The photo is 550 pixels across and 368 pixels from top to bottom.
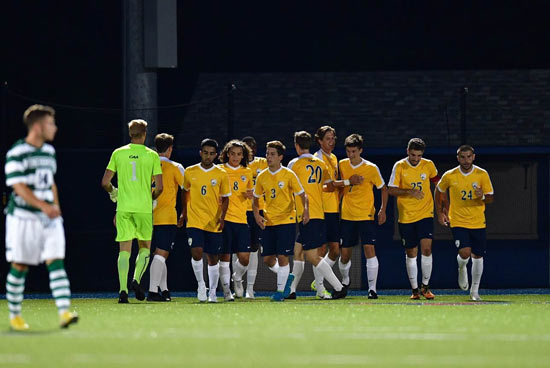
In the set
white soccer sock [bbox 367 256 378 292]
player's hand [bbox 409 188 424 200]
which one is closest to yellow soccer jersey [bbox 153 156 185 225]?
white soccer sock [bbox 367 256 378 292]

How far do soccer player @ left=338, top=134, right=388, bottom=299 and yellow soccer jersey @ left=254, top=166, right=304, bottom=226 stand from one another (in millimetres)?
1372

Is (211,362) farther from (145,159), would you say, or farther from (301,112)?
(301,112)

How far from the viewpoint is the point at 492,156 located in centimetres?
2170

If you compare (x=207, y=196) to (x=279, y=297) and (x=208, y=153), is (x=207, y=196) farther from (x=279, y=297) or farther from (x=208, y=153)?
(x=279, y=297)

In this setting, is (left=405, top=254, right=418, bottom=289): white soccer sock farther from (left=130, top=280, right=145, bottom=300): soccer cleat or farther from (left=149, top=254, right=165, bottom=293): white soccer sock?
(left=130, top=280, right=145, bottom=300): soccer cleat

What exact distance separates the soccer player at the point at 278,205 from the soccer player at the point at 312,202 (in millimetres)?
236

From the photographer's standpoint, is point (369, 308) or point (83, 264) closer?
point (369, 308)

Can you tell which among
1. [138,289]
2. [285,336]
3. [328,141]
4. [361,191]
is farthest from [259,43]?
[285,336]

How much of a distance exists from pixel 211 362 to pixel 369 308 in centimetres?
595

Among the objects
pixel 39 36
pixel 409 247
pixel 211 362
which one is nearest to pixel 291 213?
pixel 409 247

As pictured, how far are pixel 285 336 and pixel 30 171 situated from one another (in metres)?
2.64

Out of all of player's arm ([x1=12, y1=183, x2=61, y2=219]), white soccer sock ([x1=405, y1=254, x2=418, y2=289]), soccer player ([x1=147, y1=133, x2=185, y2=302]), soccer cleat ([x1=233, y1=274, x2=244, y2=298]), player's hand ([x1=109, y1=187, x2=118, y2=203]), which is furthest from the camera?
soccer cleat ([x1=233, y1=274, x2=244, y2=298])

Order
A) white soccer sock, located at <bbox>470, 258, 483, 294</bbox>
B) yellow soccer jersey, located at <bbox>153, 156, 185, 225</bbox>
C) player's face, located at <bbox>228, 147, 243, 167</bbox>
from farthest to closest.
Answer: white soccer sock, located at <bbox>470, 258, 483, 294</bbox>
player's face, located at <bbox>228, 147, 243, 167</bbox>
yellow soccer jersey, located at <bbox>153, 156, 185, 225</bbox>

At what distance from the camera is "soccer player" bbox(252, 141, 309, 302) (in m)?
16.2
